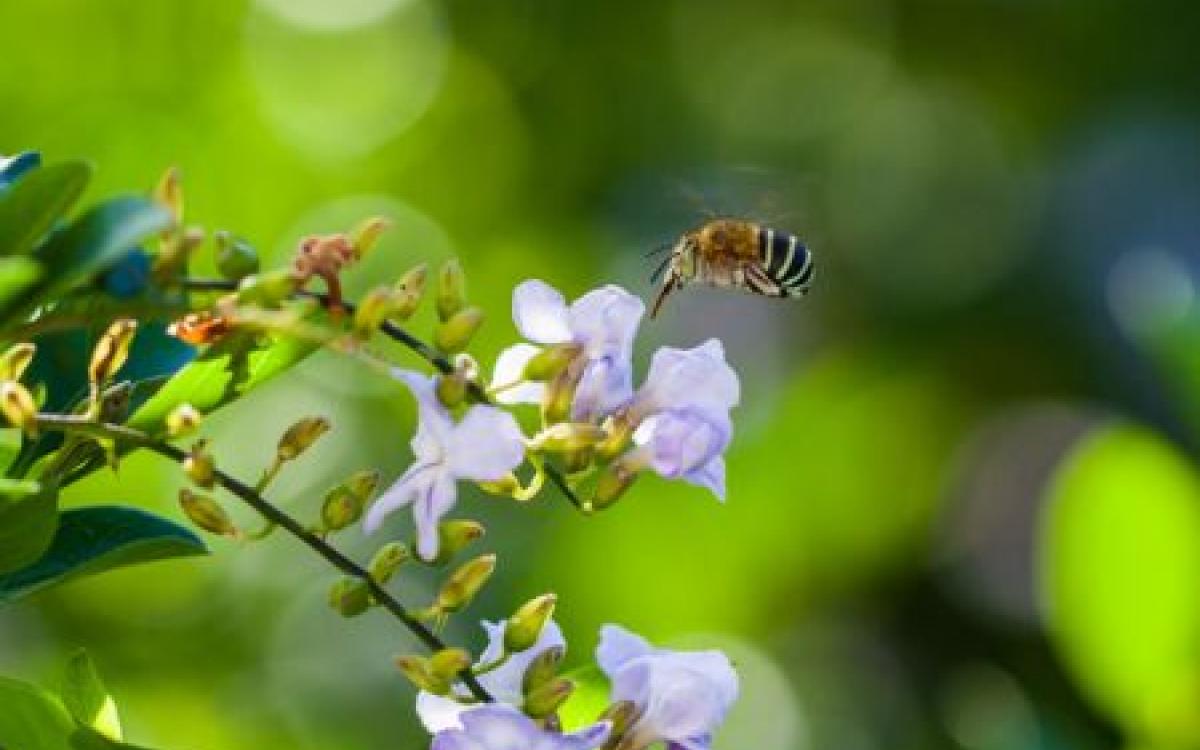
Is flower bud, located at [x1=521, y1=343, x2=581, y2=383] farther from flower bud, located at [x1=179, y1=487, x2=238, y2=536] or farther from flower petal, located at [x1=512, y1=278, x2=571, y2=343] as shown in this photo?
flower bud, located at [x1=179, y1=487, x2=238, y2=536]

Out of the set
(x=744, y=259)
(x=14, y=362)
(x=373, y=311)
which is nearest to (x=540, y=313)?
(x=373, y=311)

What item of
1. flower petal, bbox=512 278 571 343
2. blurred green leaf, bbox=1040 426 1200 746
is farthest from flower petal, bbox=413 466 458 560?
blurred green leaf, bbox=1040 426 1200 746

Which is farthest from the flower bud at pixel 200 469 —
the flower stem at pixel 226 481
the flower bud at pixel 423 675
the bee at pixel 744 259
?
the bee at pixel 744 259

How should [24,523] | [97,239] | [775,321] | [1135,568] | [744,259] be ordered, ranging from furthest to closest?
[775,321] → [1135,568] → [744,259] → [24,523] → [97,239]

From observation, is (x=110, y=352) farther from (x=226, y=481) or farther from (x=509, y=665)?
(x=509, y=665)

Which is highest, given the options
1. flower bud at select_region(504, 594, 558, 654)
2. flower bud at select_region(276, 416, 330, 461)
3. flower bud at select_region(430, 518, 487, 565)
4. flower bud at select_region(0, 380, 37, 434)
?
flower bud at select_region(0, 380, 37, 434)

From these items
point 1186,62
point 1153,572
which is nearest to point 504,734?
point 1153,572
